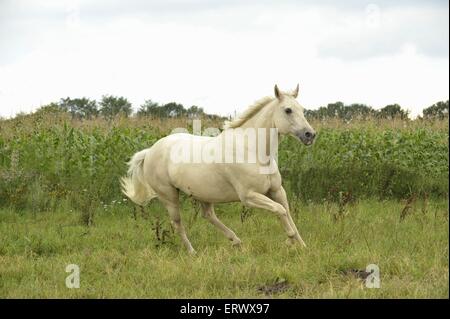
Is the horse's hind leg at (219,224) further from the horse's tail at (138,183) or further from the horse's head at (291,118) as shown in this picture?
the horse's head at (291,118)

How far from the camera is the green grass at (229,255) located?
21.1 feet

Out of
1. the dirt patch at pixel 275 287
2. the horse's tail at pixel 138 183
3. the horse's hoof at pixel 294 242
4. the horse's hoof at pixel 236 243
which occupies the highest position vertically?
the horse's tail at pixel 138 183

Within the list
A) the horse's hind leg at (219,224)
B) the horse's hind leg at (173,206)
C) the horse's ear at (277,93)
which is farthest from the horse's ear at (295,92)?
the horse's hind leg at (173,206)

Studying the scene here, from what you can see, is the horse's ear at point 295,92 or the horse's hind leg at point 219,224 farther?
the horse's hind leg at point 219,224

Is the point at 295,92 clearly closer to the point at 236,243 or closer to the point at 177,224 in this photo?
the point at 236,243

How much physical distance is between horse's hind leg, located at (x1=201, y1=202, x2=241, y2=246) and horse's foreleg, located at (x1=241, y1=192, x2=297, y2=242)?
24.8 inches

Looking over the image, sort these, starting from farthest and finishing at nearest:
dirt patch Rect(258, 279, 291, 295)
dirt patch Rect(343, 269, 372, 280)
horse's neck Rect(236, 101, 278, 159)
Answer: horse's neck Rect(236, 101, 278, 159) < dirt patch Rect(343, 269, 372, 280) < dirt patch Rect(258, 279, 291, 295)

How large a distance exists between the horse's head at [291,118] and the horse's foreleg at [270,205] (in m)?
0.91

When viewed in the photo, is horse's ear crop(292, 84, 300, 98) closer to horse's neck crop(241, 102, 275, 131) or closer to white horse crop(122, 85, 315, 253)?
white horse crop(122, 85, 315, 253)

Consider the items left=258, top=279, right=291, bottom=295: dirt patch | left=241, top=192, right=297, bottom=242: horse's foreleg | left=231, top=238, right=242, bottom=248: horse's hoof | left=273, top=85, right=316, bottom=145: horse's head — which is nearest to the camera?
left=258, top=279, right=291, bottom=295: dirt patch

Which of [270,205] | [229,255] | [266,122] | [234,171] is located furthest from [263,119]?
[229,255]

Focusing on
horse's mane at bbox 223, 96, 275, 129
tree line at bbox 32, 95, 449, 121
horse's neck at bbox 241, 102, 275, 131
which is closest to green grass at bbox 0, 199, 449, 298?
horse's neck at bbox 241, 102, 275, 131

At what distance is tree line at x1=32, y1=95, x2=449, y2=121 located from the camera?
19344 mm
